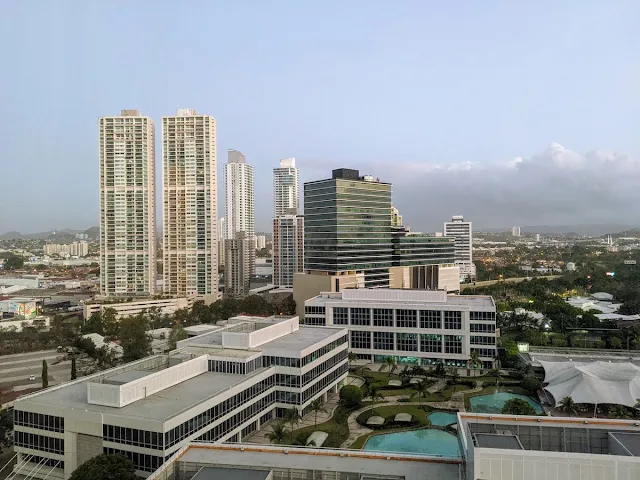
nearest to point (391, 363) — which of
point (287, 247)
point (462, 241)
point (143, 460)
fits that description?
point (143, 460)

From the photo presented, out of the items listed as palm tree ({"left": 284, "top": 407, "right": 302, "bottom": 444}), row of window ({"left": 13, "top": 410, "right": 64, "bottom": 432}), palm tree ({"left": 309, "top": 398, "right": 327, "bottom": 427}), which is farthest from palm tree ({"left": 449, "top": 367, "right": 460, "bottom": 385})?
row of window ({"left": 13, "top": 410, "right": 64, "bottom": 432})

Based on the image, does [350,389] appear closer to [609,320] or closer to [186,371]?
[186,371]

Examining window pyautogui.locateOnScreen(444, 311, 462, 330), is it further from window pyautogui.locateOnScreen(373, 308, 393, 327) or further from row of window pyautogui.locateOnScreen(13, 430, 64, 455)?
row of window pyautogui.locateOnScreen(13, 430, 64, 455)

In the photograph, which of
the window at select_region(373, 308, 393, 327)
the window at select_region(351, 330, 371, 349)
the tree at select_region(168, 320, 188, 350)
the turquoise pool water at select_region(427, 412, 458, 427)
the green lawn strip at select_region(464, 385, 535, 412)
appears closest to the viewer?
the turquoise pool water at select_region(427, 412, 458, 427)

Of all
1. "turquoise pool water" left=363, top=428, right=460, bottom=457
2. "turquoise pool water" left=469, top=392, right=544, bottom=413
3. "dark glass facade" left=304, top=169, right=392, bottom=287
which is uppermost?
"dark glass facade" left=304, top=169, right=392, bottom=287

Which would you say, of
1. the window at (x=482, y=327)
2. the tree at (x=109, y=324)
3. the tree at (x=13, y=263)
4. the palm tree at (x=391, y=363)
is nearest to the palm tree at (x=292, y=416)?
the palm tree at (x=391, y=363)

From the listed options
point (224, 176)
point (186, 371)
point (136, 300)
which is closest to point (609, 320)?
point (186, 371)

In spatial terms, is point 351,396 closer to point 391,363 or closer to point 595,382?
point 391,363
